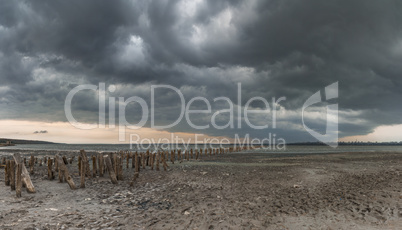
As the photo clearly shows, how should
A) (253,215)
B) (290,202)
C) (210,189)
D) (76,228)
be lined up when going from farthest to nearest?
(210,189), (290,202), (253,215), (76,228)

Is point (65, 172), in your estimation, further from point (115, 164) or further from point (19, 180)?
point (115, 164)

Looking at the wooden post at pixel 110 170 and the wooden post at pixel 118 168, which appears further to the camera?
the wooden post at pixel 118 168

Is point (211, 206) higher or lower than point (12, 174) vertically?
lower

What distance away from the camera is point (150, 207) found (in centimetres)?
1042

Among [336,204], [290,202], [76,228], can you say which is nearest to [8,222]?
[76,228]

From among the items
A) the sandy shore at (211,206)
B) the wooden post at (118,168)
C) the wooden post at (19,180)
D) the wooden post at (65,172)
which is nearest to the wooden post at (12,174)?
the sandy shore at (211,206)

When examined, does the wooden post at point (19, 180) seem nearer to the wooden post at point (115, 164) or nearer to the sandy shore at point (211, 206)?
the sandy shore at point (211, 206)

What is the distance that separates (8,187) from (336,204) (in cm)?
1710

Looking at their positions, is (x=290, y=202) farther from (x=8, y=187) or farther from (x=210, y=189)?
(x=8, y=187)

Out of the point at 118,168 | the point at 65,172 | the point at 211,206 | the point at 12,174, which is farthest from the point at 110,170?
the point at 211,206

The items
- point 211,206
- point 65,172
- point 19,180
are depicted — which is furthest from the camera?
point 65,172

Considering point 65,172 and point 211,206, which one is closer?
point 211,206

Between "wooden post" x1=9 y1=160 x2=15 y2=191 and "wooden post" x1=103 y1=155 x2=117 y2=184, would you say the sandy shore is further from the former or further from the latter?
"wooden post" x1=103 y1=155 x2=117 y2=184

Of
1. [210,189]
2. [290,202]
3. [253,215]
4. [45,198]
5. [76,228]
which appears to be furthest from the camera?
[210,189]
